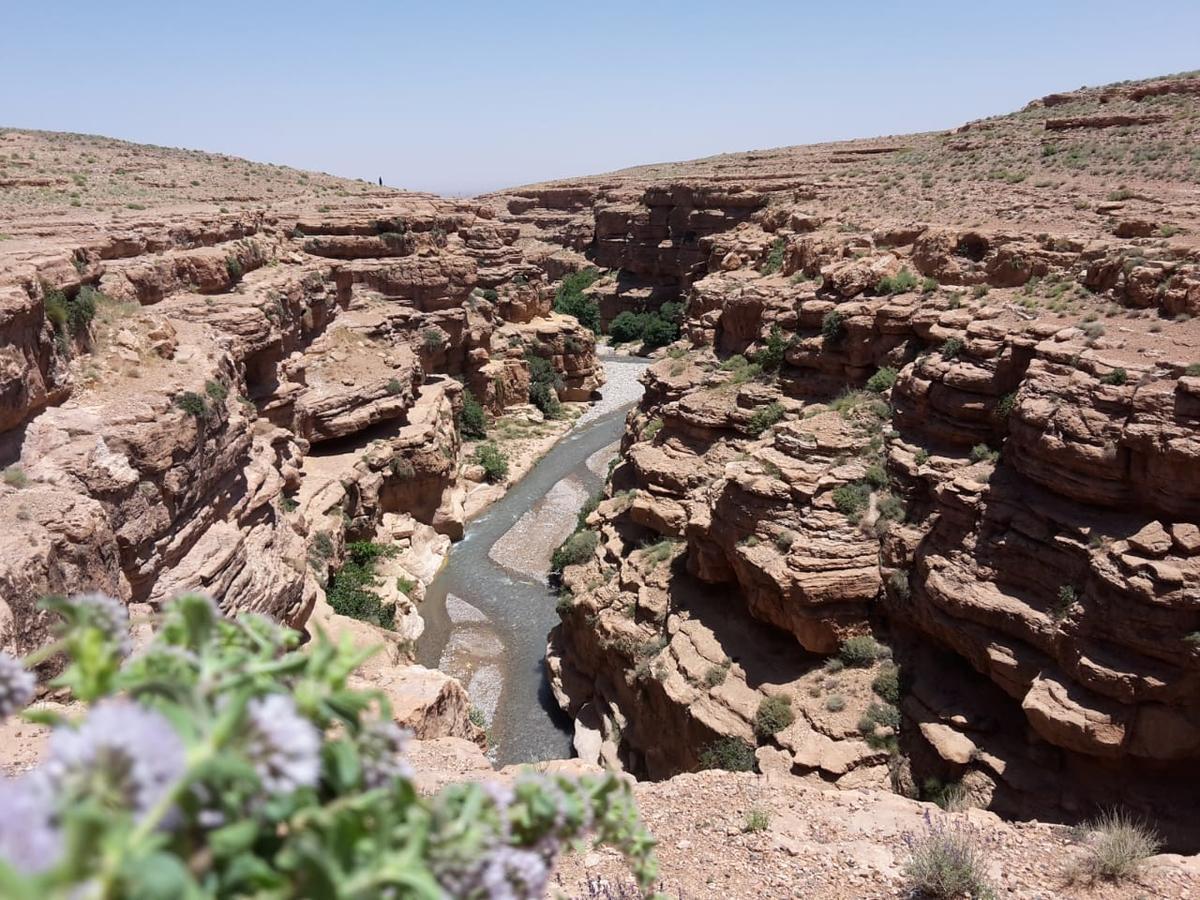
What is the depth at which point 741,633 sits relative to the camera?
48.9ft

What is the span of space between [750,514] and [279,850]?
13116 millimetres

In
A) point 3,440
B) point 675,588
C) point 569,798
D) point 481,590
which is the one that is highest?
point 569,798

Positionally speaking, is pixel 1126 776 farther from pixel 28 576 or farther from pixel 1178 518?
pixel 28 576

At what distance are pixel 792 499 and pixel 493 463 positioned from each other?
17.6 metres

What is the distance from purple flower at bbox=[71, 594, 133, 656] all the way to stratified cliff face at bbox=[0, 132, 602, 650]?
719cm

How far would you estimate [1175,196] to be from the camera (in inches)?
728

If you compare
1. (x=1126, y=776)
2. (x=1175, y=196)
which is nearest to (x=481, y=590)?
(x=1126, y=776)

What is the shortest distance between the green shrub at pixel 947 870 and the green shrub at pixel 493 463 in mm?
24377

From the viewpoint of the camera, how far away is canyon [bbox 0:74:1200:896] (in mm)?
9867

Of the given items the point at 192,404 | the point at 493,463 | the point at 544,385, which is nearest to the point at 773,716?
the point at 192,404

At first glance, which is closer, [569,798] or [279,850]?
[279,850]

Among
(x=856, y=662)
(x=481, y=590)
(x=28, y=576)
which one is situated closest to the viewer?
(x=28, y=576)

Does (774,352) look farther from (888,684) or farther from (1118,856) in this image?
(1118,856)

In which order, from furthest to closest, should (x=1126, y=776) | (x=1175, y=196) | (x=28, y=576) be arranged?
(x=1175, y=196)
(x=1126, y=776)
(x=28, y=576)
